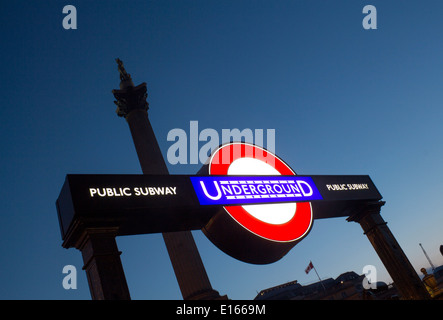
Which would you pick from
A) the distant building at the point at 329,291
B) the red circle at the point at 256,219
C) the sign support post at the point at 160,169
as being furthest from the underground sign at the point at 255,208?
the distant building at the point at 329,291

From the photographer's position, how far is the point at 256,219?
6.51 meters

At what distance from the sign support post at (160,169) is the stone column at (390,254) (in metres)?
9.07

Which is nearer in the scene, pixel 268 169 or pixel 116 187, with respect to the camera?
pixel 116 187

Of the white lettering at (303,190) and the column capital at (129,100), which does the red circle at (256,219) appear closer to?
the white lettering at (303,190)

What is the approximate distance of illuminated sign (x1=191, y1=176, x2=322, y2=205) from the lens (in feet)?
21.7

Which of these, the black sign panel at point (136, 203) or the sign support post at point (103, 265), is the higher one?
the black sign panel at point (136, 203)

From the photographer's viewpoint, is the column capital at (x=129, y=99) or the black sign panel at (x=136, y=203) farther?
the column capital at (x=129, y=99)

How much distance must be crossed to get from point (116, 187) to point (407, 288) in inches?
298

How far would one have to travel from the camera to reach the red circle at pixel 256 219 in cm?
632

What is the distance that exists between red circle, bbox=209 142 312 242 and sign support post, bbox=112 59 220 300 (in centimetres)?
1016
